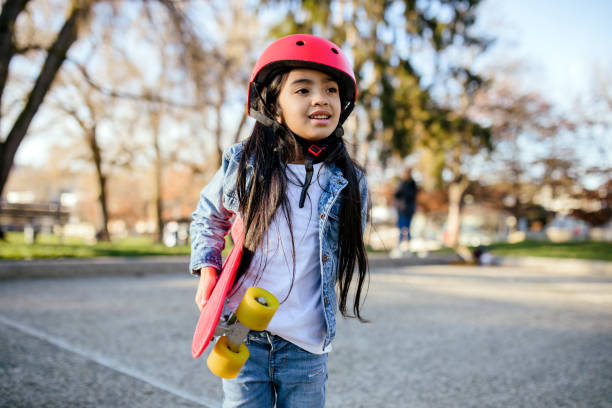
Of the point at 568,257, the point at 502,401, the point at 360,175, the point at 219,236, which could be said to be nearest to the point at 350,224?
the point at 360,175

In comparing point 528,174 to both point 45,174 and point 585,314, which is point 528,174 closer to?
point 585,314

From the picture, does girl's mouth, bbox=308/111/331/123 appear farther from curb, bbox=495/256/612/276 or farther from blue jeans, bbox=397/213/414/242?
curb, bbox=495/256/612/276

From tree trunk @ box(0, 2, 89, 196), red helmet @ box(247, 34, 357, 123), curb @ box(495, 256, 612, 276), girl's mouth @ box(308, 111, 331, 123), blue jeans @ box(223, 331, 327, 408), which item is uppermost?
tree trunk @ box(0, 2, 89, 196)

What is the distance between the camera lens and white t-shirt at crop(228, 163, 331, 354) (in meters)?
1.59

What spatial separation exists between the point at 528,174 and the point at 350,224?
27317 millimetres

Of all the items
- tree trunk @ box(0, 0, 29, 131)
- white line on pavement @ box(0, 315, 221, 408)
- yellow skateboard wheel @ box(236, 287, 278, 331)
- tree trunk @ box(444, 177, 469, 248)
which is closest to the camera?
yellow skateboard wheel @ box(236, 287, 278, 331)

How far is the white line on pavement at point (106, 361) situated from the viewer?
2.52 metres

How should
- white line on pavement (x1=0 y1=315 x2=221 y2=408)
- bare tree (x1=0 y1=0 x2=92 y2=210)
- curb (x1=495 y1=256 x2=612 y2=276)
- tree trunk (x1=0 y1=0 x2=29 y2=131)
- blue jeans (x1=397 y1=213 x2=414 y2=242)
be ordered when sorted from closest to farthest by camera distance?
white line on pavement (x1=0 y1=315 x2=221 y2=408) < tree trunk (x1=0 y1=0 x2=29 y2=131) < bare tree (x1=0 y1=0 x2=92 y2=210) < curb (x1=495 y1=256 x2=612 y2=276) < blue jeans (x1=397 y1=213 x2=414 y2=242)

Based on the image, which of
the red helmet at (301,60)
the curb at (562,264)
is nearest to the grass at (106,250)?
the curb at (562,264)

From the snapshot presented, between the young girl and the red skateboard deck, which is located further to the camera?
the young girl

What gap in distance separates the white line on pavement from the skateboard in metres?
1.16

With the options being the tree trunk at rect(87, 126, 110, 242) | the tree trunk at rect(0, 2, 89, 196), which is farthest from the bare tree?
the tree trunk at rect(87, 126, 110, 242)

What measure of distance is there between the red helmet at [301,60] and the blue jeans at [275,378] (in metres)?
0.90

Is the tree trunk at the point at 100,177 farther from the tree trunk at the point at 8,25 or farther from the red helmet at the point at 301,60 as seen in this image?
the red helmet at the point at 301,60
